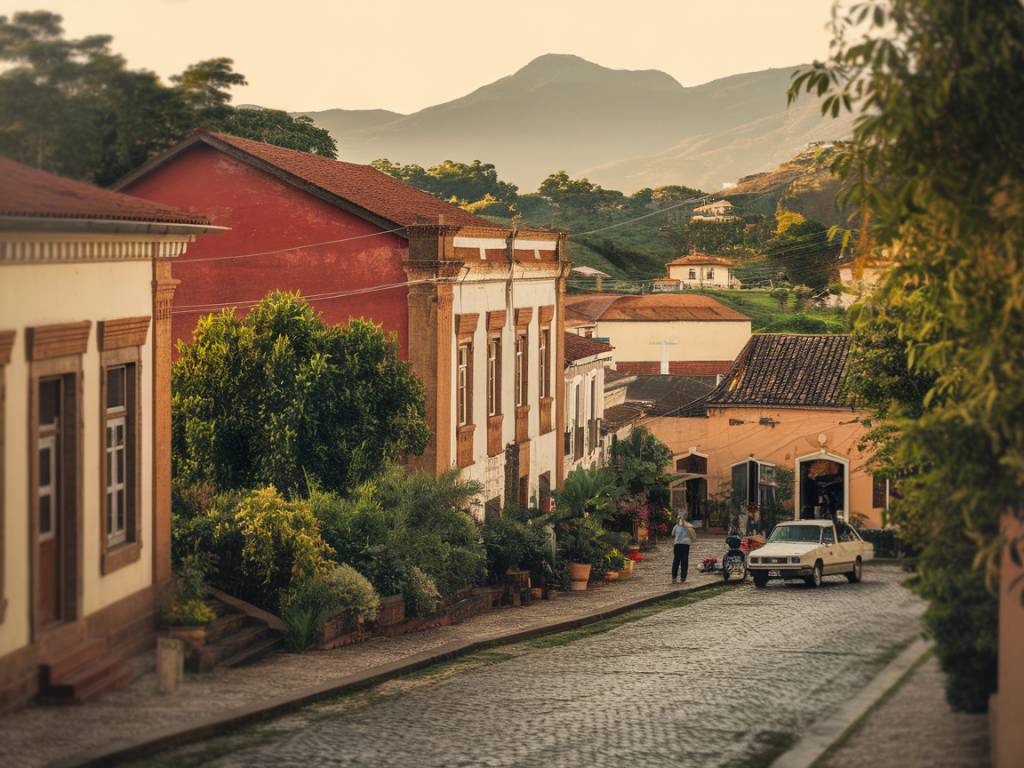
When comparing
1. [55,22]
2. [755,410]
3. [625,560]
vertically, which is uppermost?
[55,22]

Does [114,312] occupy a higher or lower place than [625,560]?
higher

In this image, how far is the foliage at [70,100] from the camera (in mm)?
14391

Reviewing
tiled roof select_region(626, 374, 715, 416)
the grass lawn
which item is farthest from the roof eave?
the grass lawn

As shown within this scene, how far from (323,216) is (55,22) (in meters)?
13.2

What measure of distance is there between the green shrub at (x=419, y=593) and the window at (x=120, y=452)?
5537 millimetres

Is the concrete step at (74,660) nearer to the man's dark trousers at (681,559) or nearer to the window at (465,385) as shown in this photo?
the window at (465,385)

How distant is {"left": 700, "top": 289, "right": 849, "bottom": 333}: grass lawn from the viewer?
95125mm

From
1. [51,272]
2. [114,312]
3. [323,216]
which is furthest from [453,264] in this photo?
[51,272]

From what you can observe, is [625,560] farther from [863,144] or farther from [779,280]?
[779,280]

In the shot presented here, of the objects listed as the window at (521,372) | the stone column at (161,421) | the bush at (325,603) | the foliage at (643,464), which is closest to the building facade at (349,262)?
the window at (521,372)

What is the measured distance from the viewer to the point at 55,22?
14477 mm

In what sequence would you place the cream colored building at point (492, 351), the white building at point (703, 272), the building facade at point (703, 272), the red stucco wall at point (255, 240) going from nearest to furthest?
the cream colored building at point (492, 351), the red stucco wall at point (255, 240), the building facade at point (703, 272), the white building at point (703, 272)

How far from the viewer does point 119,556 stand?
16.0 meters

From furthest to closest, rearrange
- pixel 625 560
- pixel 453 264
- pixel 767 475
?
pixel 767 475 → pixel 625 560 → pixel 453 264
